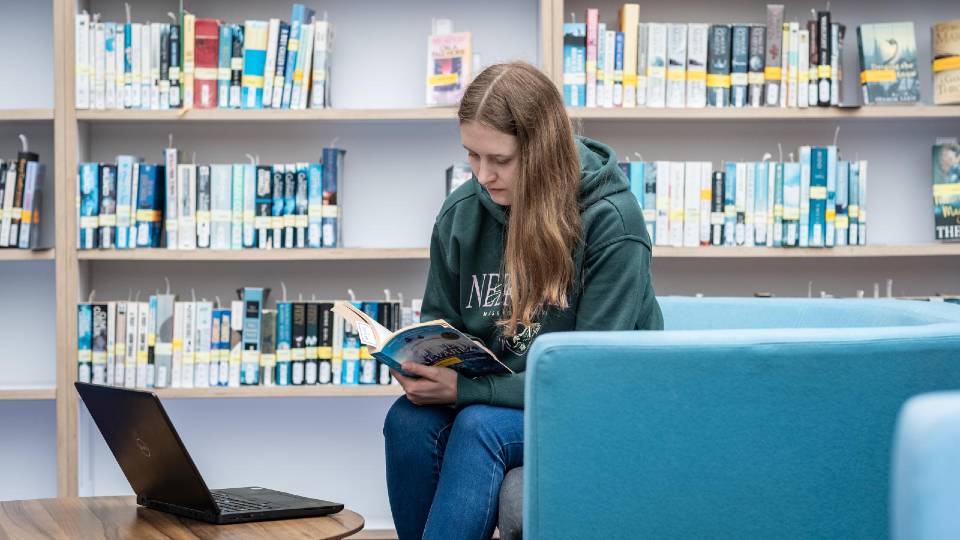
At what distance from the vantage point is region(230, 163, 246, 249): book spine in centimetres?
304

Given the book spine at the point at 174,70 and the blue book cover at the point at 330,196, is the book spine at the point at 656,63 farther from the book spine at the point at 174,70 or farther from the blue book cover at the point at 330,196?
the book spine at the point at 174,70

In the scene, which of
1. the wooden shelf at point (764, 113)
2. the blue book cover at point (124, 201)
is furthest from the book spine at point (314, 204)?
the wooden shelf at point (764, 113)

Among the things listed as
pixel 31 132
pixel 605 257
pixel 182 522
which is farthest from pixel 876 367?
pixel 31 132

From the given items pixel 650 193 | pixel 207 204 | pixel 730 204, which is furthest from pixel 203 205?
pixel 730 204

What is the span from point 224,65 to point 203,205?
42 centimetres

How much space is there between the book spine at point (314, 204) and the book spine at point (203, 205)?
179 mm

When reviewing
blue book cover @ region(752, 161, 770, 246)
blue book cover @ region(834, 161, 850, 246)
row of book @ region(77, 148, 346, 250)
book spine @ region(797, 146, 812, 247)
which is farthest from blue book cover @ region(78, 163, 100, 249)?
blue book cover @ region(834, 161, 850, 246)

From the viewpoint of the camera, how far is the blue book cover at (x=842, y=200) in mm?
3059

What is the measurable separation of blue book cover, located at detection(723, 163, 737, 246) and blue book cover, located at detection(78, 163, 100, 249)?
1859 mm

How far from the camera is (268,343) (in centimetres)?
305

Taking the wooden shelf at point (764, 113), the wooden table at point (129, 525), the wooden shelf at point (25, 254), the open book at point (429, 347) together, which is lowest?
the wooden table at point (129, 525)

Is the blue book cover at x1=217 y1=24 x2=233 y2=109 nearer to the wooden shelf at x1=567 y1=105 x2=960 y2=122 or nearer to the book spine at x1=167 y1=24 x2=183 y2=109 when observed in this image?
the book spine at x1=167 y1=24 x2=183 y2=109

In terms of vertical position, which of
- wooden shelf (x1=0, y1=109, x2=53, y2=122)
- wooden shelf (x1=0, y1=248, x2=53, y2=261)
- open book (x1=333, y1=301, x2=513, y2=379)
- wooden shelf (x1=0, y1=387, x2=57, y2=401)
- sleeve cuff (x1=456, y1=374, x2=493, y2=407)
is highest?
wooden shelf (x1=0, y1=109, x2=53, y2=122)

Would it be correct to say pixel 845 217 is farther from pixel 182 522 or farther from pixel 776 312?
pixel 182 522
